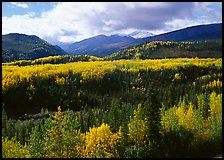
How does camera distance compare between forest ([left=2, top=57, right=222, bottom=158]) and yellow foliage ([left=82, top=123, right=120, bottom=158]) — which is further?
yellow foliage ([left=82, top=123, right=120, bottom=158])

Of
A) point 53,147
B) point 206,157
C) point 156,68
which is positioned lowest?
point 206,157

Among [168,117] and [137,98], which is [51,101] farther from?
[168,117]

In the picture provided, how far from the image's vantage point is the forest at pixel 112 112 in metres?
45.9

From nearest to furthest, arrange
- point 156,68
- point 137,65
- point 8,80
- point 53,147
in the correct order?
1. point 53,147
2. point 8,80
3. point 156,68
4. point 137,65

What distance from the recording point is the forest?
1806 inches

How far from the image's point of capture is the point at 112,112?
72188 mm

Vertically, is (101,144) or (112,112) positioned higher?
(112,112)

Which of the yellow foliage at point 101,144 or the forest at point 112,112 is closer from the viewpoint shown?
the forest at point 112,112

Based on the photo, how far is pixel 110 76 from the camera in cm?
15025

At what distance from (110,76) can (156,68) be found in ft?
97.6

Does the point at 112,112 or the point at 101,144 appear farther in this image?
the point at 112,112

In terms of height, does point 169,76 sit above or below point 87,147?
above

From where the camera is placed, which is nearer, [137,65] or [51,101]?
[51,101]

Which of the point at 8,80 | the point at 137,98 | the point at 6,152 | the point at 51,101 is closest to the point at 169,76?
the point at 137,98
